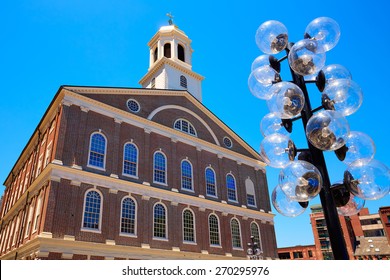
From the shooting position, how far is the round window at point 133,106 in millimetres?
23677

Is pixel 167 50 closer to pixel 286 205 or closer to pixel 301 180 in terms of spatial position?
pixel 286 205

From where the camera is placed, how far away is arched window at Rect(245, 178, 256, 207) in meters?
28.7

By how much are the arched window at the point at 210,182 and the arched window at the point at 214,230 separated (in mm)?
2024

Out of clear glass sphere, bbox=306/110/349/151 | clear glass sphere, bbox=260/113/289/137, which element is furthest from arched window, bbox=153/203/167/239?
clear glass sphere, bbox=306/110/349/151

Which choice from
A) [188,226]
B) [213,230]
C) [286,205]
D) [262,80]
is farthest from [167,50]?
[286,205]

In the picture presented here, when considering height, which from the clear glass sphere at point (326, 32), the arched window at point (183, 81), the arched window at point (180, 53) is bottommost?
the clear glass sphere at point (326, 32)

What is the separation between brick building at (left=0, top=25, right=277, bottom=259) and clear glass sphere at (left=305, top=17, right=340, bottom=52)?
1609cm

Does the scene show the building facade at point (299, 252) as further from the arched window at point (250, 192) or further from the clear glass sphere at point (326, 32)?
the clear glass sphere at point (326, 32)

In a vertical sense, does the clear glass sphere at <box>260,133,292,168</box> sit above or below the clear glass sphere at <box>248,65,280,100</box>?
below

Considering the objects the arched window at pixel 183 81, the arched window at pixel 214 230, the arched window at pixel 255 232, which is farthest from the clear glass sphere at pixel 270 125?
the arched window at pixel 183 81

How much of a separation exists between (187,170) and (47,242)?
12.0m

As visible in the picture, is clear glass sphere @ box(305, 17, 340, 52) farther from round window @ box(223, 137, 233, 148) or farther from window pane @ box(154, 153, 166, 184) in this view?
round window @ box(223, 137, 233, 148)

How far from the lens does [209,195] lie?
2548 cm

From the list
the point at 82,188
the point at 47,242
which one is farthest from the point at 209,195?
the point at 47,242
